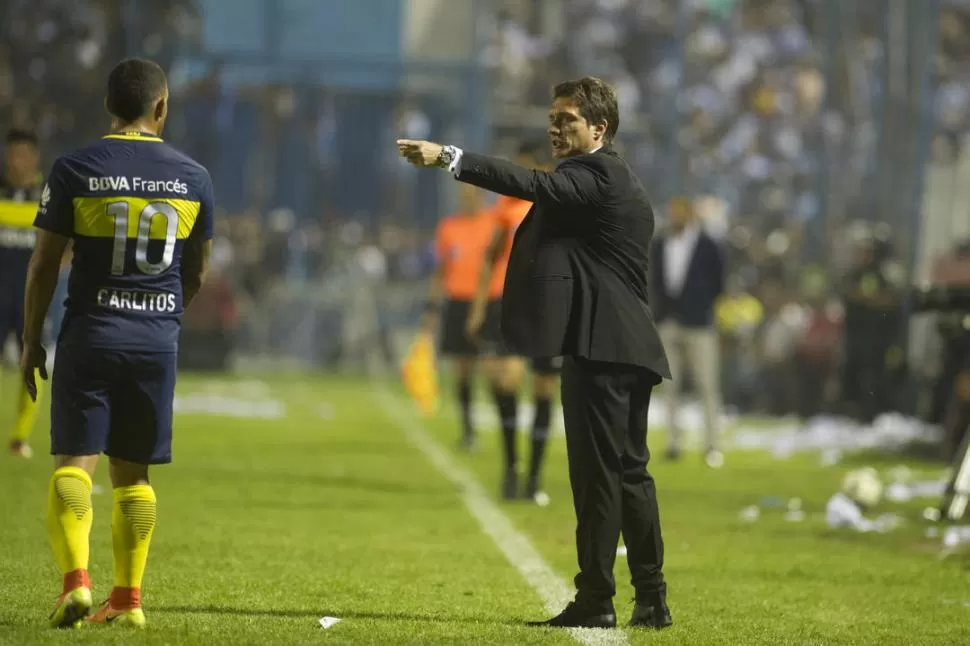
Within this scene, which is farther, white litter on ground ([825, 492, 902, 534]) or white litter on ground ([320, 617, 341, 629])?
white litter on ground ([825, 492, 902, 534])

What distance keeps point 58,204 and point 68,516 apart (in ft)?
3.58

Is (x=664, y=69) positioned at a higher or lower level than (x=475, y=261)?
higher

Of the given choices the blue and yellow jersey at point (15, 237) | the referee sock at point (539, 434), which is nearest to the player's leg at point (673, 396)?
the referee sock at point (539, 434)

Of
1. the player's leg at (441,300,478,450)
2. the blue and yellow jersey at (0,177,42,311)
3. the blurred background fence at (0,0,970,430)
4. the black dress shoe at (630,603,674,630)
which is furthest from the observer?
the blurred background fence at (0,0,970,430)

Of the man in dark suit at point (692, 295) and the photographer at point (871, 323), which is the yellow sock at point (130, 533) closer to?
the man in dark suit at point (692, 295)

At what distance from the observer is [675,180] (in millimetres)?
30234

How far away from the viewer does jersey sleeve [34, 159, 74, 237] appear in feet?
21.3

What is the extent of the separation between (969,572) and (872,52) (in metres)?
19.6

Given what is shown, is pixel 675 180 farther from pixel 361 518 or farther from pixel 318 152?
pixel 361 518

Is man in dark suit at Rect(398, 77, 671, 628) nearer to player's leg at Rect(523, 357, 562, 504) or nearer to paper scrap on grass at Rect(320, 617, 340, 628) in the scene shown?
paper scrap on grass at Rect(320, 617, 340, 628)

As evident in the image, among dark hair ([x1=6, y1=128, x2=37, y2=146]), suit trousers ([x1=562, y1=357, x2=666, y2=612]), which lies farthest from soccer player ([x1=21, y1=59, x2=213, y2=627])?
dark hair ([x1=6, y1=128, x2=37, y2=146])

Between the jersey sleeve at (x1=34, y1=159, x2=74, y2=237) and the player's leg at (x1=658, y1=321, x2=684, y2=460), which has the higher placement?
the jersey sleeve at (x1=34, y1=159, x2=74, y2=237)

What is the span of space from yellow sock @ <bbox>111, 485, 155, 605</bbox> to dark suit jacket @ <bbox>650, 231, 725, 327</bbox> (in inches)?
407

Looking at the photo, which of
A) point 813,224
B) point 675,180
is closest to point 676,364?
point 813,224
